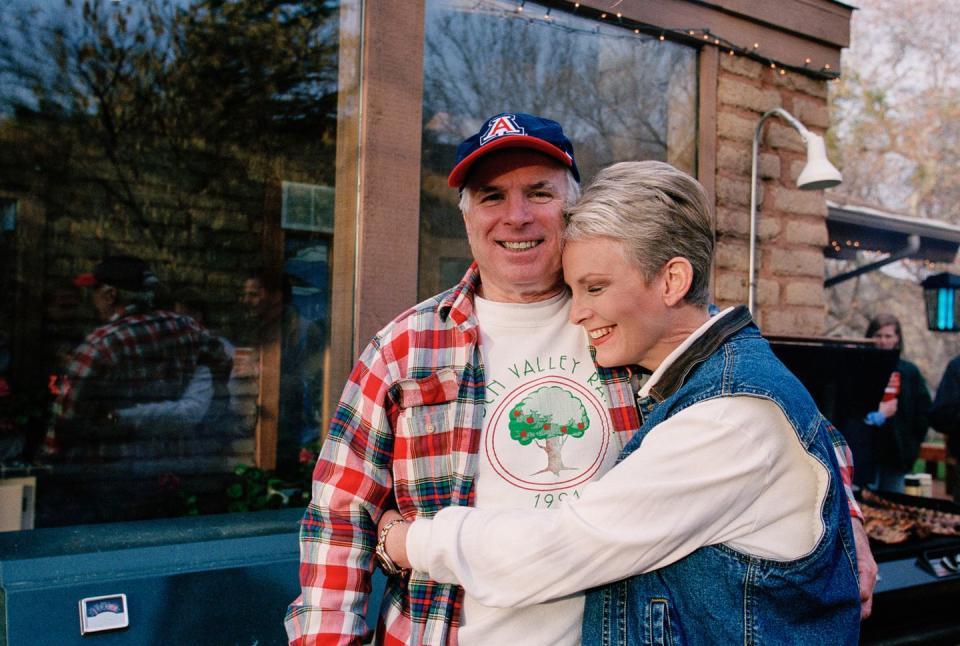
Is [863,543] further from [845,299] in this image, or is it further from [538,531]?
[845,299]

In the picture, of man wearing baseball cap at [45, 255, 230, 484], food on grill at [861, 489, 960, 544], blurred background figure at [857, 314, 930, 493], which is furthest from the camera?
blurred background figure at [857, 314, 930, 493]

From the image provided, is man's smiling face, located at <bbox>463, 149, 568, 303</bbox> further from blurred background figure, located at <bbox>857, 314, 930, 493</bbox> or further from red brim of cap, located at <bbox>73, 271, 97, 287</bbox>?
blurred background figure, located at <bbox>857, 314, 930, 493</bbox>

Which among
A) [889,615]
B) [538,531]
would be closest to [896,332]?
[889,615]

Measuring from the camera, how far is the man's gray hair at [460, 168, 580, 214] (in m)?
1.85

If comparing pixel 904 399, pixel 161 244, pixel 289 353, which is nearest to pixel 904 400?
pixel 904 399

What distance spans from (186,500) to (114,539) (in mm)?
1914

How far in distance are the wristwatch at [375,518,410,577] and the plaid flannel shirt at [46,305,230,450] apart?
352cm

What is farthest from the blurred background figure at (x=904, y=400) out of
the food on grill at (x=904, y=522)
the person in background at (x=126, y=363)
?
the person in background at (x=126, y=363)

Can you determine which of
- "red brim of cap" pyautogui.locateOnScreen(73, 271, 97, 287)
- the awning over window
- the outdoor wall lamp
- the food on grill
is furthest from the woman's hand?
the awning over window

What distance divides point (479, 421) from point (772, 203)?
143 inches

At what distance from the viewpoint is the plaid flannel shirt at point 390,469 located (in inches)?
64.6

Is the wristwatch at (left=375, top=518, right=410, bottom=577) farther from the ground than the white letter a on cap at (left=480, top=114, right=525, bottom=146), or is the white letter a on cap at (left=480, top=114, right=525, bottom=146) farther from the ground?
the white letter a on cap at (left=480, top=114, right=525, bottom=146)

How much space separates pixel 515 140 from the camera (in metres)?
1.75

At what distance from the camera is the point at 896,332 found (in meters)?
7.16
